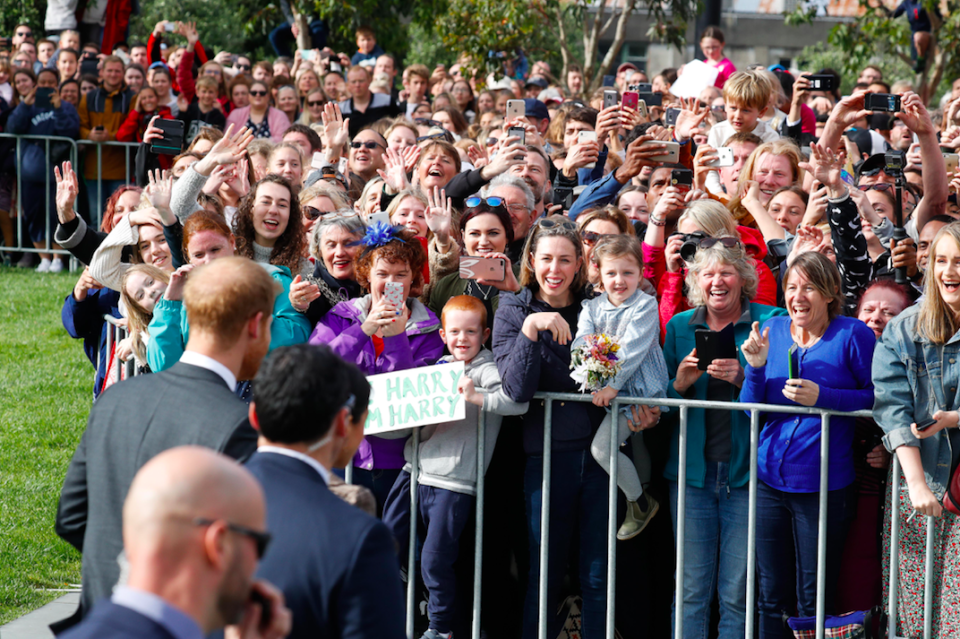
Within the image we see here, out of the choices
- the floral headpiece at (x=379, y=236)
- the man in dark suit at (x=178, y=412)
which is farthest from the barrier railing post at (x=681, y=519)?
the man in dark suit at (x=178, y=412)

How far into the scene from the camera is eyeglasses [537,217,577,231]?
5202 mm

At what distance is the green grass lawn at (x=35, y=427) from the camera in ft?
19.3

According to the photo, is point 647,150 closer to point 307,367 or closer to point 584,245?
point 584,245

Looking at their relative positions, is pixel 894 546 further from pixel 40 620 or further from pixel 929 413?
pixel 40 620

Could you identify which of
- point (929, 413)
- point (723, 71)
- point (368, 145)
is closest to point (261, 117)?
point (368, 145)

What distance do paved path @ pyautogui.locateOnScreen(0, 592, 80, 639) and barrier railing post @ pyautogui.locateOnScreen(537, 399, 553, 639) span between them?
217 centimetres

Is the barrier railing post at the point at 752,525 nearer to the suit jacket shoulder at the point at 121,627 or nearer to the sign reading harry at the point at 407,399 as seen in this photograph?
the sign reading harry at the point at 407,399

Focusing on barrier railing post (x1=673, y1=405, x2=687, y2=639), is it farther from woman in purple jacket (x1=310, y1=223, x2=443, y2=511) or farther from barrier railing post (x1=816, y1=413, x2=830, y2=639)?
woman in purple jacket (x1=310, y1=223, x2=443, y2=511)

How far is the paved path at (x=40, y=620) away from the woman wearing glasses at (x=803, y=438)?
320 centimetres

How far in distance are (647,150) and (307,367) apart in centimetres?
390

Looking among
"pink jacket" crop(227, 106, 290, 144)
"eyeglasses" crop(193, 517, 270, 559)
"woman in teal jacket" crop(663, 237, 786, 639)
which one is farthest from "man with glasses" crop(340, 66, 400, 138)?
"eyeglasses" crop(193, 517, 270, 559)

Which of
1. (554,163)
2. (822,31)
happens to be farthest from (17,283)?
(822,31)

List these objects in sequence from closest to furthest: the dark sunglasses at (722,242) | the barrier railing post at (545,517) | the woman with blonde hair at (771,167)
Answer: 1. the barrier railing post at (545,517)
2. the dark sunglasses at (722,242)
3. the woman with blonde hair at (771,167)

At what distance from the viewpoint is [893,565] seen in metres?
4.61
